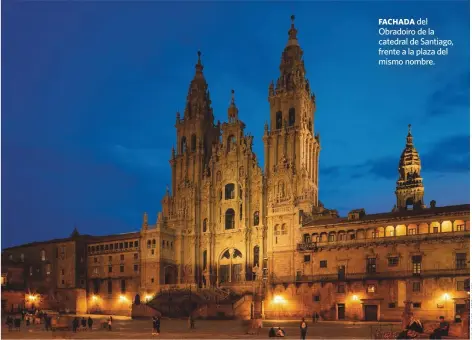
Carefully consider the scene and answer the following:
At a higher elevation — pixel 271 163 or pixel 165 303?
pixel 271 163

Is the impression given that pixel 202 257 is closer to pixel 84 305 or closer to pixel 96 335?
pixel 84 305

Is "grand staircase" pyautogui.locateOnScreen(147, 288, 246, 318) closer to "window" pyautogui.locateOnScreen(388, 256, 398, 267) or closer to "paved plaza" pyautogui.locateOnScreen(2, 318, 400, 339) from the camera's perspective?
"paved plaza" pyautogui.locateOnScreen(2, 318, 400, 339)

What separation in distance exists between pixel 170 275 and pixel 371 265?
24.2 metres

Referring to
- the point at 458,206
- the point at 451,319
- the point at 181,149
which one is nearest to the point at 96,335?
the point at 451,319

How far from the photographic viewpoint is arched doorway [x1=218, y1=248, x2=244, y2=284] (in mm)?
65312

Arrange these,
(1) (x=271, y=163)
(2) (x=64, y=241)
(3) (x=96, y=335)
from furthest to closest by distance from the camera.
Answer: (2) (x=64, y=241) < (1) (x=271, y=163) < (3) (x=96, y=335)

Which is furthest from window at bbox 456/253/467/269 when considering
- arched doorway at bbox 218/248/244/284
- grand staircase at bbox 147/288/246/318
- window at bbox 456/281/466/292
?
arched doorway at bbox 218/248/244/284

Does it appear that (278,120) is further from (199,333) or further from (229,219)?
(199,333)

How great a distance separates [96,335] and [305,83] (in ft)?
126

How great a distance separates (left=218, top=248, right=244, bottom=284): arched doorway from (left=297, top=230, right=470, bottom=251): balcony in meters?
10.0

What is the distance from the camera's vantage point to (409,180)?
264 feet

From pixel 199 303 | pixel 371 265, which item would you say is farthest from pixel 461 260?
pixel 199 303

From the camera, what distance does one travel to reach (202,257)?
68.2 m

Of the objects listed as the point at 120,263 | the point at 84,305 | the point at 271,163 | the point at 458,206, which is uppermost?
the point at 271,163
